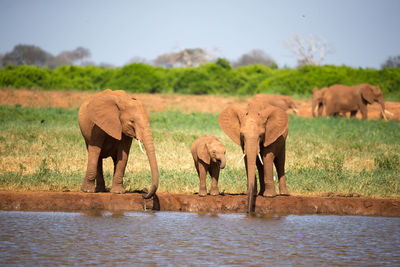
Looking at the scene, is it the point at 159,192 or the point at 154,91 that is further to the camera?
the point at 154,91

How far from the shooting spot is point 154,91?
42.6 meters

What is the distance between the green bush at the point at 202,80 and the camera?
41.5 metres

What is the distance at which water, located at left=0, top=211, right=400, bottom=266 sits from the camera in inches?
299

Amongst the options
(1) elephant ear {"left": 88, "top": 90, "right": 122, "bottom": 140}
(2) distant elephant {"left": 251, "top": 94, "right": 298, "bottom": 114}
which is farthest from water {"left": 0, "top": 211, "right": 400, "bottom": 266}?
(2) distant elephant {"left": 251, "top": 94, "right": 298, "bottom": 114}

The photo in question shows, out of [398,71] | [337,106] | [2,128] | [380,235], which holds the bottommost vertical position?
[380,235]

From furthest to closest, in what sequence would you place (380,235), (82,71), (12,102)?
1. (82,71)
2. (12,102)
3. (380,235)

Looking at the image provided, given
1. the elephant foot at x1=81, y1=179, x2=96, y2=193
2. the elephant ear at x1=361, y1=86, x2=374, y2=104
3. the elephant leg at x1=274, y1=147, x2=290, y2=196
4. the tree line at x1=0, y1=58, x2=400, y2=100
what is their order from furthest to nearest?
the tree line at x1=0, y1=58, x2=400, y2=100, the elephant ear at x1=361, y1=86, x2=374, y2=104, the elephant leg at x1=274, y1=147, x2=290, y2=196, the elephant foot at x1=81, y1=179, x2=96, y2=193

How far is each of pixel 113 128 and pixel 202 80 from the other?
3282cm

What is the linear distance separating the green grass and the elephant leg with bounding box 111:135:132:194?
2.52 ft

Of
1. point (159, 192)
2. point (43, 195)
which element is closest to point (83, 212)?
point (43, 195)

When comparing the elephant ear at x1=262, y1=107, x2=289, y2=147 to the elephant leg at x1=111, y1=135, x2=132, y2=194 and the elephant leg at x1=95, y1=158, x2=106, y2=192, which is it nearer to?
the elephant leg at x1=111, y1=135, x2=132, y2=194

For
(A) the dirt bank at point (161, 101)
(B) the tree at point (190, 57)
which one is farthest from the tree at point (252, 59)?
(A) the dirt bank at point (161, 101)

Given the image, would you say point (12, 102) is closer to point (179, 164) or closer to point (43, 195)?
point (179, 164)

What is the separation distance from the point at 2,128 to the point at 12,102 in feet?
37.7
